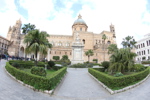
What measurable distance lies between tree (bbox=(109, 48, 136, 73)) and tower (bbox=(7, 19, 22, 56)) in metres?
58.6

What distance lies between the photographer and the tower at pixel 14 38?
198ft

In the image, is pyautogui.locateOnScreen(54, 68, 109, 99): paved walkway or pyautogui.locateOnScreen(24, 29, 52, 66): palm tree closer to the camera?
pyautogui.locateOnScreen(54, 68, 109, 99): paved walkway

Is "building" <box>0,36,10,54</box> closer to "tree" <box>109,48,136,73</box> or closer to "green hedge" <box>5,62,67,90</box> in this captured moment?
"green hedge" <box>5,62,67,90</box>

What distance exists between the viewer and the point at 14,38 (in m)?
65.2

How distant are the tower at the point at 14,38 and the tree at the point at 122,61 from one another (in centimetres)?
5864

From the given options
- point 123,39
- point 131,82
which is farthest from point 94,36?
point 131,82

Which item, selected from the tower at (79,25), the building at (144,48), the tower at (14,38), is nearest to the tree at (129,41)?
the building at (144,48)

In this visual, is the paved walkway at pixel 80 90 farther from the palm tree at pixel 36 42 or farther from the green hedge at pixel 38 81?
the palm tree at pixel 36 42

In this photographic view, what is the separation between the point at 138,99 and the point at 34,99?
6044 mm

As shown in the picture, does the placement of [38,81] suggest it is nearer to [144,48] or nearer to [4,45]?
[144,48]

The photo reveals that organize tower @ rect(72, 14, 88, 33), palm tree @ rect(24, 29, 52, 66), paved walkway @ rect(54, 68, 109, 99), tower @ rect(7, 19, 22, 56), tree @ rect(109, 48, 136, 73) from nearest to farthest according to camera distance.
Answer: paved walkway @ rect(54, 68, 109, 99)
tree @ rect(109, 48, 136, 73)
palm tree @ rect(24, 29, 52, 66)
tower @ rect(7, 19, 22, 56)
tower @ rect(72, 14, 88, 33)

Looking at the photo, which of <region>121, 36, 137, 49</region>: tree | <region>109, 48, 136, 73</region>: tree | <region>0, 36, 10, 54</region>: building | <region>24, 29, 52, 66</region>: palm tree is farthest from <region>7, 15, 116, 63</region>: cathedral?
<region>109, 48, 136, 73</region>: tree

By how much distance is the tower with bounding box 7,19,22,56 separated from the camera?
60.2 meters

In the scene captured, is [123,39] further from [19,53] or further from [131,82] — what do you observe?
[19,53]
